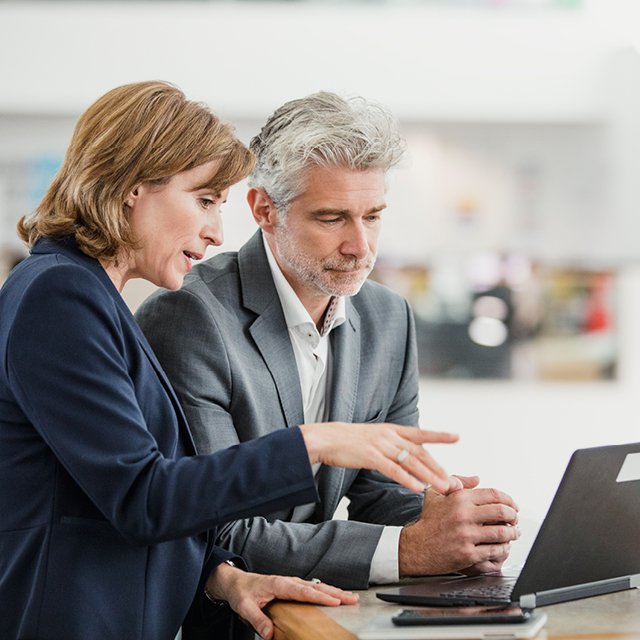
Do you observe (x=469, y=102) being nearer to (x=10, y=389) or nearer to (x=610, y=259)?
(x=610, y=259)

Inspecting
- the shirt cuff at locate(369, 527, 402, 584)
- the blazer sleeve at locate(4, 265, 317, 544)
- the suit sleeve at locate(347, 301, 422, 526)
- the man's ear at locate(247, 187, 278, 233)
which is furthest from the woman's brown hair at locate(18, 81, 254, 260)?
the suit sleeve at locate(347, 301, 422, 526)

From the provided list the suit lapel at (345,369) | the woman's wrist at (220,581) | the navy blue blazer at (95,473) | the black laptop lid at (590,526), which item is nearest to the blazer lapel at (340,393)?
the suit lapel at (345,369)

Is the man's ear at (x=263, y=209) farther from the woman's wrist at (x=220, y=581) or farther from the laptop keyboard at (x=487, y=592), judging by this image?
the laptop keyboard at (x=487, y=592)

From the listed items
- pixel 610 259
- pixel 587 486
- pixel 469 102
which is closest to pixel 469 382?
pixel 610 259

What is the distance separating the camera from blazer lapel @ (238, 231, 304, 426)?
1871mm

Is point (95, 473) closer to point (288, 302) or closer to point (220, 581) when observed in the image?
point (220, 581)

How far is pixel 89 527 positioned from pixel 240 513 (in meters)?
0.20

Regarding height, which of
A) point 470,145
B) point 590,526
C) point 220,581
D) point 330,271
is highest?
point 470,145

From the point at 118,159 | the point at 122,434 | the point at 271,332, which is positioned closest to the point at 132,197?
the point at 118,159

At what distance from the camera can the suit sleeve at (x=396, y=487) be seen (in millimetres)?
1926

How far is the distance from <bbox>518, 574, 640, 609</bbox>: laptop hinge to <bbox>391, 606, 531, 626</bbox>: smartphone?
0.22ft

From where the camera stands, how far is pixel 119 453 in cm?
133

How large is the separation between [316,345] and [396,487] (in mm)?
281

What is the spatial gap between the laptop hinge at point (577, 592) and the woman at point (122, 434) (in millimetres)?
214
